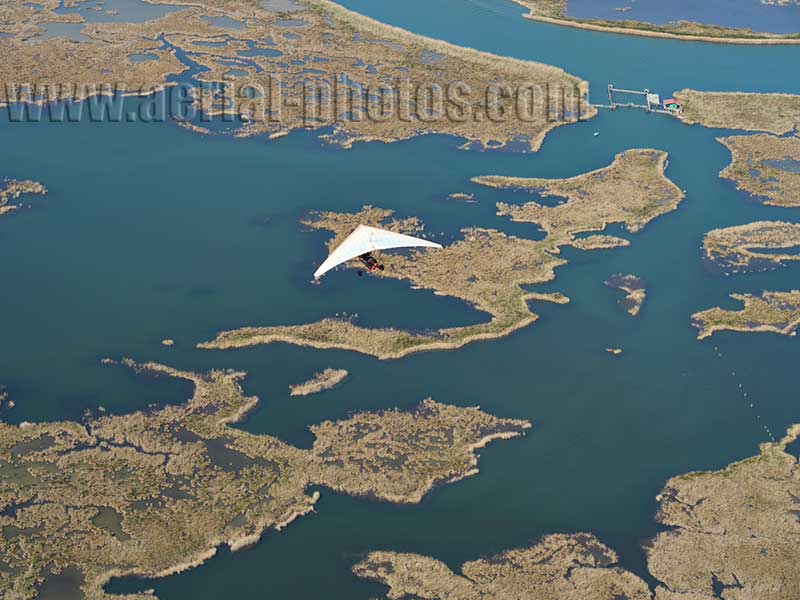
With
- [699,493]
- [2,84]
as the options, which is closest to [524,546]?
[699,493]

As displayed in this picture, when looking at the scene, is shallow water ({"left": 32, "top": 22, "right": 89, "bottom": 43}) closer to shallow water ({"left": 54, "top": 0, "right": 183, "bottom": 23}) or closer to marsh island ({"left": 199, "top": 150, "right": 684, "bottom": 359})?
shallow water ({"left": 54, "top": 0, "right": 183, "bottom": 23})

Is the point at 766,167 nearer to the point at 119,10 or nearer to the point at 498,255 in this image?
the point at 498,255

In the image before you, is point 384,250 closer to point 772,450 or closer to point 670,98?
point 772,450

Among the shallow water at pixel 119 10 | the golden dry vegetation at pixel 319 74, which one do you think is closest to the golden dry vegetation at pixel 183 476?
the golden dry vegetation at pixel 319 74

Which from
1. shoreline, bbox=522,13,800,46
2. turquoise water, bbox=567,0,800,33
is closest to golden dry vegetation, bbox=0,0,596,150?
shoreline, bbox=522,13,800,46

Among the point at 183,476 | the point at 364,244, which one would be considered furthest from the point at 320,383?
the point at 364,244

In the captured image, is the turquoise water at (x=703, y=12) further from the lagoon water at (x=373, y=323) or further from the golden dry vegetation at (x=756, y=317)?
the golden dry vegetation at (x=756, y=317)
